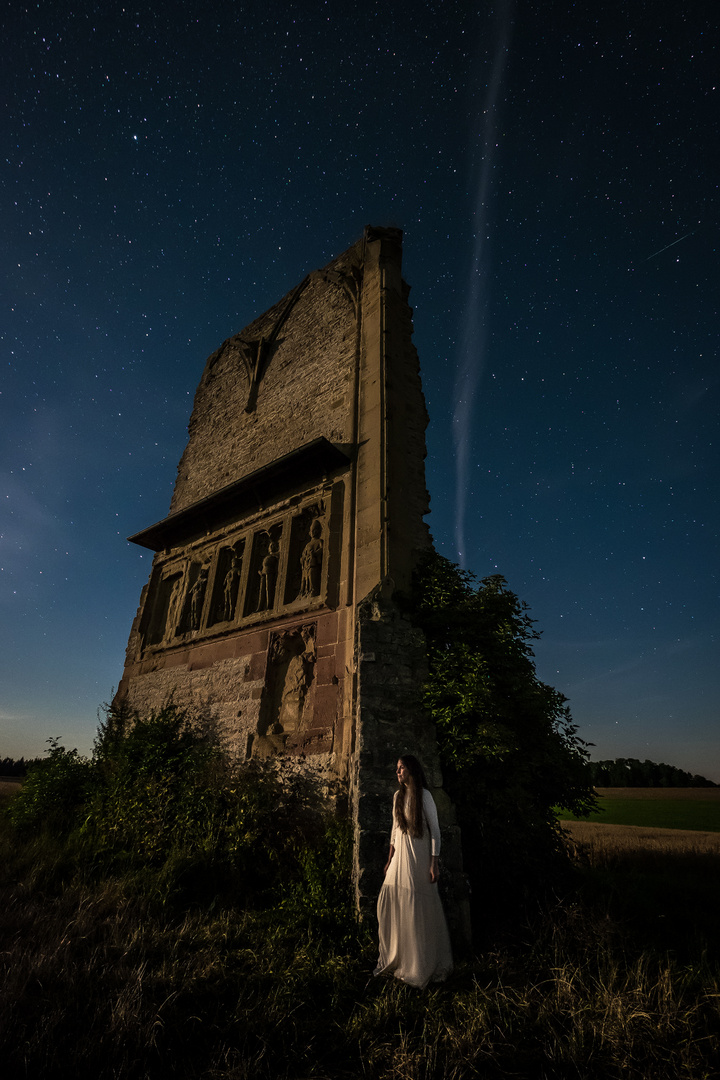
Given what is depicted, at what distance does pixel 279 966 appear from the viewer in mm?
3641

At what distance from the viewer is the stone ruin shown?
18.7 ft

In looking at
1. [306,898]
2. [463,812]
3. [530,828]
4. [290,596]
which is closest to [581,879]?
[530,828]

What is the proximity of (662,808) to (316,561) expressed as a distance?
2223 centimetres

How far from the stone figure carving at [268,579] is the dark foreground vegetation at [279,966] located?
2.85m

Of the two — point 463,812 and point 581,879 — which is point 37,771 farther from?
point 581,879

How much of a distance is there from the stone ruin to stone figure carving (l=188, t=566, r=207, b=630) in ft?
0.17

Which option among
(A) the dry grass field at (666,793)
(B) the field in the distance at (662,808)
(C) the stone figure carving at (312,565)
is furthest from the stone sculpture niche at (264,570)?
(A) the dry grass field at (666,793)

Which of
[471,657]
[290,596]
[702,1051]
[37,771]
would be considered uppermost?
[290,596]

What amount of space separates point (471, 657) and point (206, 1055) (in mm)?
4026

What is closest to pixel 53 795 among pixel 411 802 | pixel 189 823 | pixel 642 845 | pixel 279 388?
pixel 189 823

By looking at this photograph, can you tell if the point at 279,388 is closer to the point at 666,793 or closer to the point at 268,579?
the point at 268,579

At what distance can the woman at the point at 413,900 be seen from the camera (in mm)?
3660

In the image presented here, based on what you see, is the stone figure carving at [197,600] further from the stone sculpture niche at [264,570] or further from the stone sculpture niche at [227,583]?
the stone sculpture niche at [264,570]

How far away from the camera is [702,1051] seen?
9.13 ft
